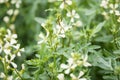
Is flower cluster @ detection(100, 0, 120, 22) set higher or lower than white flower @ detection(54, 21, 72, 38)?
higher

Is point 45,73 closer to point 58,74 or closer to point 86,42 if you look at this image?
point 58,74

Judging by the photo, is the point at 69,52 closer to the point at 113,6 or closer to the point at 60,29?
the point at 60,29

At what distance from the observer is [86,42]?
1.55 m

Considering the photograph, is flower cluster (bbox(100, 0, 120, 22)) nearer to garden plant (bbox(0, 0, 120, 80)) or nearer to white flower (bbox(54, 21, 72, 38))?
garden plant (bbox(0, 0, 120, 80))

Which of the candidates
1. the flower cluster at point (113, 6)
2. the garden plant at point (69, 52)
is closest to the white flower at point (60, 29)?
the garden plant at point (69, 52)

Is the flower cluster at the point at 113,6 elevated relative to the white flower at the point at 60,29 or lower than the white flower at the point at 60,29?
elevated

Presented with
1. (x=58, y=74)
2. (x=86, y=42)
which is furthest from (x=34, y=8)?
(x=58, y=74)

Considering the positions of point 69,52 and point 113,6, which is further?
point 113,6

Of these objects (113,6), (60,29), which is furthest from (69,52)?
(113,6)

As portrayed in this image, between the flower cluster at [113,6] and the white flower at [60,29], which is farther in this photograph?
the flower cluster at [113,6]

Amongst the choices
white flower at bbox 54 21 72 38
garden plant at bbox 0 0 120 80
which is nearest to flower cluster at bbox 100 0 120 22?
garden plant at bbox 0 0 120 80

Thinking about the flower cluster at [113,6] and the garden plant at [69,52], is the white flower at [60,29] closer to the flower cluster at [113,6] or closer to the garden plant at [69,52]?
the garden plant at [69,52]

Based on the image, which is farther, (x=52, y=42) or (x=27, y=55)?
(x=27, y=55)

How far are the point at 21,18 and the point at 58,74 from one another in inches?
62.9
